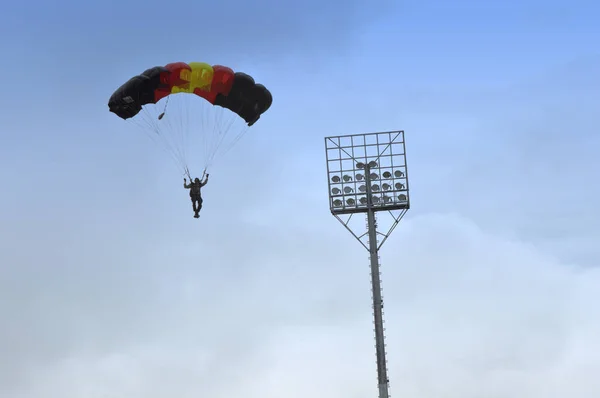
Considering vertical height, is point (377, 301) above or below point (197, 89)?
below

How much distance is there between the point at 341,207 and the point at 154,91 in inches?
458

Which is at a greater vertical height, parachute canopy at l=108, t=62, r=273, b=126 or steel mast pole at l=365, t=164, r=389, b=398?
parachute canopy at l=108, t=62, r=273, b=126

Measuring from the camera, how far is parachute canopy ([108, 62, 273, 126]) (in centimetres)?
7581

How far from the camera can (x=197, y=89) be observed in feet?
254

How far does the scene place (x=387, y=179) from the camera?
80000 millimetres

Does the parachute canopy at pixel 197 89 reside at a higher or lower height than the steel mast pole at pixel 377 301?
higher

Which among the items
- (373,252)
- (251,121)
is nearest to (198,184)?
(251,121)

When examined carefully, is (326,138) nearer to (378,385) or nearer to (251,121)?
(251,121)

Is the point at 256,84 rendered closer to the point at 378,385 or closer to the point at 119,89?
the point at 119,89

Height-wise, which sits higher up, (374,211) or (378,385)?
(374,211)

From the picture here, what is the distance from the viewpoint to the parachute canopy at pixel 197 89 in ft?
249

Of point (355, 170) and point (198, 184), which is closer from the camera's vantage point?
point (198, 184)

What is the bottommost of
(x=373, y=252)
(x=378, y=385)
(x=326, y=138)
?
(x=378, y=385)

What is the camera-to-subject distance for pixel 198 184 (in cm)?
7538
